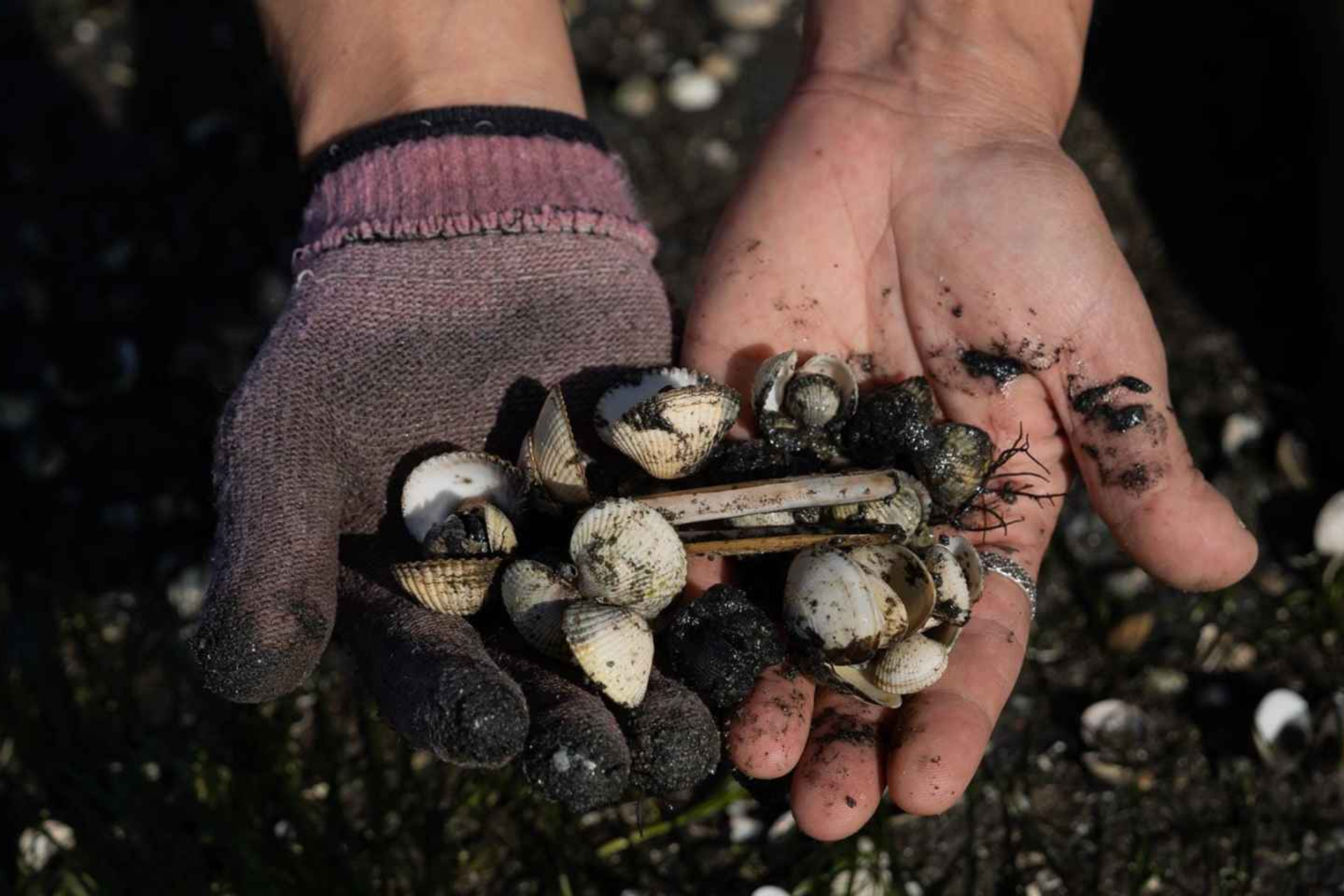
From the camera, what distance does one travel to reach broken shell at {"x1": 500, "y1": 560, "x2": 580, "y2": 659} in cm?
257

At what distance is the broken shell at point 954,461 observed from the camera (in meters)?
2.91

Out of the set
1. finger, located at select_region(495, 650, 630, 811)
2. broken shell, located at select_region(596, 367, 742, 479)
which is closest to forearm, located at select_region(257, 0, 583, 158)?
broken shell, located at select_region(596, 367, 742, 479)

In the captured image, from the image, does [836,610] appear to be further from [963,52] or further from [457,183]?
[963,52]

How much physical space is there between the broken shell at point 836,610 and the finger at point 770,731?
124mm

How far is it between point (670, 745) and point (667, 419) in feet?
2.49

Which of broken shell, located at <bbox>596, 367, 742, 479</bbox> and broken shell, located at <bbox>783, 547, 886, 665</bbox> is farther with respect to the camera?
broken shell, located at <bbox>596, 367, 742, 479</bbox>

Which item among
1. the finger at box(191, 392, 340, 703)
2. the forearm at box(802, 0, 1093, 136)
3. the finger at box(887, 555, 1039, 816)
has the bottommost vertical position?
the finger at box(887, 555, 1039, 816)

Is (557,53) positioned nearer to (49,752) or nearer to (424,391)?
(424,391)

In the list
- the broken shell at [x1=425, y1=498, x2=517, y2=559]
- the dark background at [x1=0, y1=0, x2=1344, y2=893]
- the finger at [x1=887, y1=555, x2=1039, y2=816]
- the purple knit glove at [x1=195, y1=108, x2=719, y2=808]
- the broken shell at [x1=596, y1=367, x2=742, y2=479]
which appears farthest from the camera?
the dark background at [x1=0, y1=0, x2=1344, y2=893]

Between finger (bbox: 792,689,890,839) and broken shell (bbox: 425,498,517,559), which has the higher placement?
broken shell (bbox: 425,498,517,559)

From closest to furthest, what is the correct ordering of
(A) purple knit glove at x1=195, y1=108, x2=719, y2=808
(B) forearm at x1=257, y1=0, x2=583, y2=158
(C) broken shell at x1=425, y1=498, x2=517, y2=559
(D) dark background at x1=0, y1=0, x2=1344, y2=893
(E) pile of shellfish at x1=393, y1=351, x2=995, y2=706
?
(A) purple knit glove at x1=195, y1=108, x2=719, y2=808 < (E) pile of shellfish at x1=393, y1=351, x2=995, y2=706 < (C) broken shell at x1=425, y1=498, x2=517, y2=559 < (D) dark background at x1=0, y1=0, x2=1344, y2=893 < (B) forearm at x1=257, y1=0, x2=583, y2=158

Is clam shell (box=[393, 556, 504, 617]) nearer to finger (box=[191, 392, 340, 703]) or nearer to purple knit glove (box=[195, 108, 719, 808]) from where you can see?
purple knit glove (box=[195, 108, 719, 808])

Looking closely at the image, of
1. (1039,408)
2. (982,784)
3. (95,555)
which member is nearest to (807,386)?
(1039,408)

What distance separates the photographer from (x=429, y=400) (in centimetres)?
296
